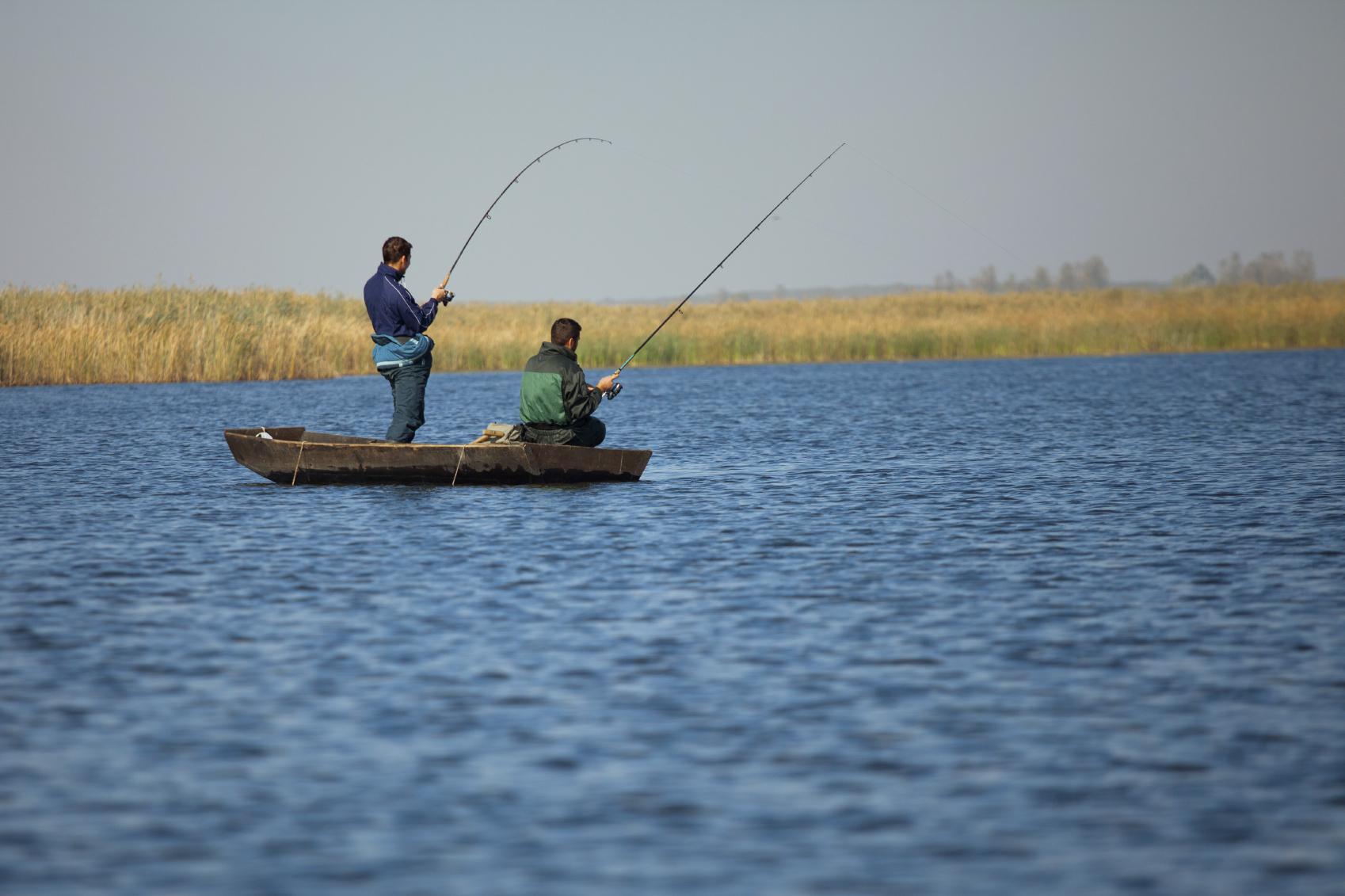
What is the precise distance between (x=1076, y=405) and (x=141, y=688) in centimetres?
2519

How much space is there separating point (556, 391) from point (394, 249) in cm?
197

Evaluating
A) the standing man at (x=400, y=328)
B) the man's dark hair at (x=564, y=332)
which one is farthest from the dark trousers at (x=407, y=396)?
the man's dark hair at (x=564, y=332)

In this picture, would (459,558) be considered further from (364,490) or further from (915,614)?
(364,490)

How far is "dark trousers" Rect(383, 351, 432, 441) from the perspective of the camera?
15.5 metres

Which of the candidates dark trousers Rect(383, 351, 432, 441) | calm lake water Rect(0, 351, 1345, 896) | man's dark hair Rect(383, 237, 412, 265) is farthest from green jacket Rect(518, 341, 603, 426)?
man's dark hair Rect(383, 237, 412, 265)

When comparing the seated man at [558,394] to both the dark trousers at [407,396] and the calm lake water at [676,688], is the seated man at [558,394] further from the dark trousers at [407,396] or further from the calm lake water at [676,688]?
the dark trousers at [407,396]

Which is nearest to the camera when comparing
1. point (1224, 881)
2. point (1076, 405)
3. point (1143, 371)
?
point (1224, 881)

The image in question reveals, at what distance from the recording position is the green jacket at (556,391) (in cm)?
1512

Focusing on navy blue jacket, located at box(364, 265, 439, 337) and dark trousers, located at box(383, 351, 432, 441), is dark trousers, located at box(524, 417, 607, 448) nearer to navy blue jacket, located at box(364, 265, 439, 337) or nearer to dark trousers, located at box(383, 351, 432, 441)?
dark trousers, located at box(383, 351, 432, 441)

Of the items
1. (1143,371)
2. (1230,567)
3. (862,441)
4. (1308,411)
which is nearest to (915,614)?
(1230,567)

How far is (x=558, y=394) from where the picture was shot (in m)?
15.2

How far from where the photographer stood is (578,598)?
984cm

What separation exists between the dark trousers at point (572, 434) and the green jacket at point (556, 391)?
8cm

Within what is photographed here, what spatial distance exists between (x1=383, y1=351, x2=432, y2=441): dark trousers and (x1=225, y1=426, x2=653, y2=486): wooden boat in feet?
0.80
